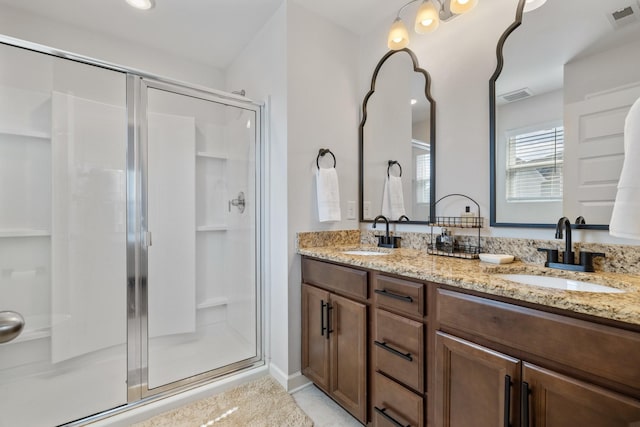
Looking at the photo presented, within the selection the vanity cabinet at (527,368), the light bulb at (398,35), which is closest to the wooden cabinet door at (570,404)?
the vanity cabinet at (527,368)

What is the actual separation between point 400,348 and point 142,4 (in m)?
2.52

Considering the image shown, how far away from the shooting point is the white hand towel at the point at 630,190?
88 centimetres

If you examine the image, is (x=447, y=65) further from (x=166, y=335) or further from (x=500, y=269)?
(x=166, y=335)

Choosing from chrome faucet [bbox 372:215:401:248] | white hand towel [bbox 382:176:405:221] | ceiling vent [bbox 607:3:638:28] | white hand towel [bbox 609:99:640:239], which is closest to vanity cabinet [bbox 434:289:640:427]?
white hand towel [bbox 609:99:640:239]

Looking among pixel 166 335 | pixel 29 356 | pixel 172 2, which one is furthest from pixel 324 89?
pixel 29 356

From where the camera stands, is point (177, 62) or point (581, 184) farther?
point (177, 62)

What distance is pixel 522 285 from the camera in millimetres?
917

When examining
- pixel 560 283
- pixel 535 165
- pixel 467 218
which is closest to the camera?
pixel 560 283

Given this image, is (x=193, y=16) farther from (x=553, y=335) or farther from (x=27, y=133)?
(x=553, y=335)

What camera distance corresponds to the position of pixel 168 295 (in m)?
2.19

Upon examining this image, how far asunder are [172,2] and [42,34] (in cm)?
99

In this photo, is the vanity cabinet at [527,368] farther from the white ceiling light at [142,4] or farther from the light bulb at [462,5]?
the white ceiling light at [142,4]

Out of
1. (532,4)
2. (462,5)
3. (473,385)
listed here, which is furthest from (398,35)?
(473,385)

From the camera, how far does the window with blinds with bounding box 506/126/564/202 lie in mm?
1311
